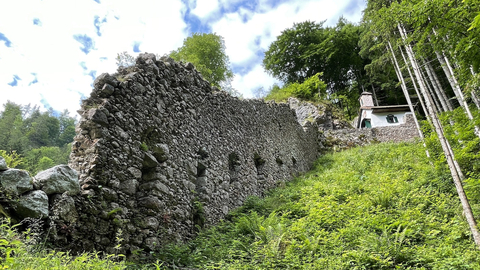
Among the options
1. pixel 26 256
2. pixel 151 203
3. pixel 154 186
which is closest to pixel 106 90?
pixel 154 186

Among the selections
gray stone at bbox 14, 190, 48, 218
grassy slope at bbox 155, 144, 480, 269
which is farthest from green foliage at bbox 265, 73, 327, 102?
gray stone at bbox 14, 190, 48, 218

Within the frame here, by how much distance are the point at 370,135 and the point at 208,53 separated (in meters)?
16.5

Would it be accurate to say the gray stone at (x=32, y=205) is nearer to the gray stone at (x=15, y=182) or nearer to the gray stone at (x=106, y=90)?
the gray stone at (x=15, y=182)

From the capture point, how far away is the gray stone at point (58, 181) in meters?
3.75

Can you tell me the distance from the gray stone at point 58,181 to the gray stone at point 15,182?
6.1 inches

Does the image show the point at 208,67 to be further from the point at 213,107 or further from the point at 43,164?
the point at 213,107

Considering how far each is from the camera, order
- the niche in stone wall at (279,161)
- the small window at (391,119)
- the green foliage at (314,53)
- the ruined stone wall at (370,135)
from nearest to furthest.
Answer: the niche in stone wall at (279,161) → the ruined stone wall at (370,135) → the small window at (391,119) → the green foliage at (314,53)

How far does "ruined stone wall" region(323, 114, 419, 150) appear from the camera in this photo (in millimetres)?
22031

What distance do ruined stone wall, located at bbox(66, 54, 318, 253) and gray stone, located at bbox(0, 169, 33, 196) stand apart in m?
0.76

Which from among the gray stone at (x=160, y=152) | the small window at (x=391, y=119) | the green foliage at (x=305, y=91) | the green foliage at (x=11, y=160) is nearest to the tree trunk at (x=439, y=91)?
the gray stone at (x=160, y=152)

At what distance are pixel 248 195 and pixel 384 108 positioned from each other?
22.4 m

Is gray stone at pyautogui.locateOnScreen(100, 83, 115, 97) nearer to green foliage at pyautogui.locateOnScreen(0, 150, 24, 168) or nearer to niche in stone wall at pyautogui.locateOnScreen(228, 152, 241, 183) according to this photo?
green foliage at pyautogui.locateOnScreen(0, 150, 24, 168)

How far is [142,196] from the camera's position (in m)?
5.26

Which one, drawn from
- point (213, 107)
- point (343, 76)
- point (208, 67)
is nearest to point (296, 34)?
point (343, 76)
